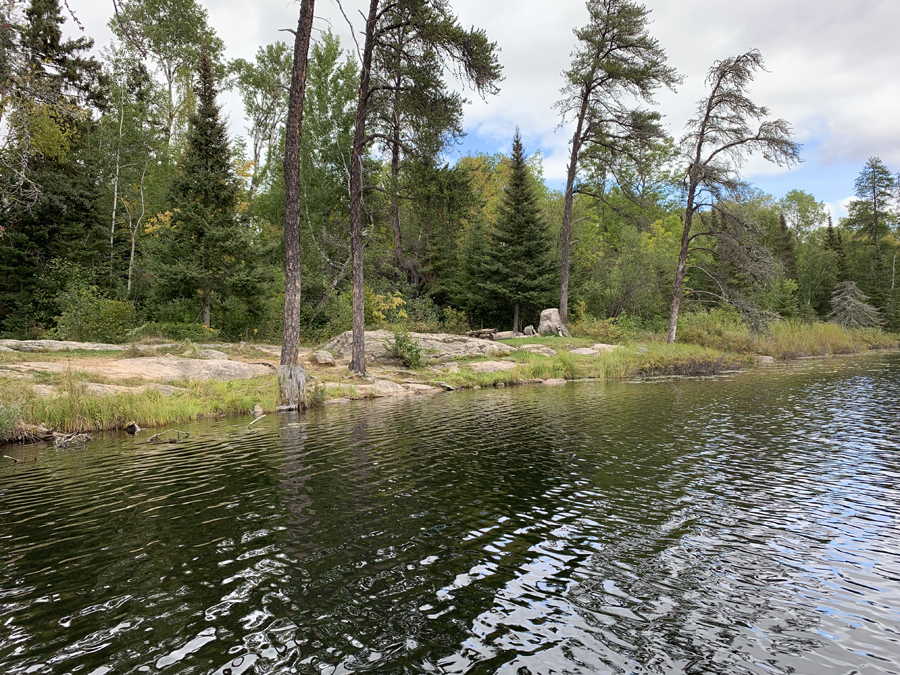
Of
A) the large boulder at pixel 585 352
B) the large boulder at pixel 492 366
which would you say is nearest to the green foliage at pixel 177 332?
the large boulder at pixel 492 366

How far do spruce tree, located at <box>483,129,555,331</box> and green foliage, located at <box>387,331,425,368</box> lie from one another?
10244 mm

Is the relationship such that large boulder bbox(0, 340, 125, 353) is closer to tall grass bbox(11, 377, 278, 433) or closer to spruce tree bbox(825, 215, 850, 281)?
tall grass bbox(11, 377, 278, 433)

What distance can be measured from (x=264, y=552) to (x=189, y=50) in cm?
4049

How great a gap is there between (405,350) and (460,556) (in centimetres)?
1616

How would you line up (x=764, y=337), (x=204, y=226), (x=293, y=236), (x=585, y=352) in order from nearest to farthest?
1. (x=293, y=236)
2. (x=204, y=226)
3. (x=585, y=352)
4. (x=764, y=337)

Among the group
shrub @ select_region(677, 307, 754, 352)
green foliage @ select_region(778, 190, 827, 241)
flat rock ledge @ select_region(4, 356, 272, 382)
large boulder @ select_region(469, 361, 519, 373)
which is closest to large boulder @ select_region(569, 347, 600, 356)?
large boulder @ select_region(469, 361, 519, 373)

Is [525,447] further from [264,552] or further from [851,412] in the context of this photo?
[851,412]

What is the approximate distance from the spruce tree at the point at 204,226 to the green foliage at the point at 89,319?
2.21m

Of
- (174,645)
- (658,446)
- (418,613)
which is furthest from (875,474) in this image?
(174,645)

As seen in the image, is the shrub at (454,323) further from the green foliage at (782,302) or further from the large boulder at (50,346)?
the green foliage at (782,302)

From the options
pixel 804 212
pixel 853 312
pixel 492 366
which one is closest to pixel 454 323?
pixel 492 366

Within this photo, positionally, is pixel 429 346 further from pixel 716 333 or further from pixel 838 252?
pixel 838 252

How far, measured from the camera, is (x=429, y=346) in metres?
22.5

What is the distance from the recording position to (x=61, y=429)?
33.8 feet
